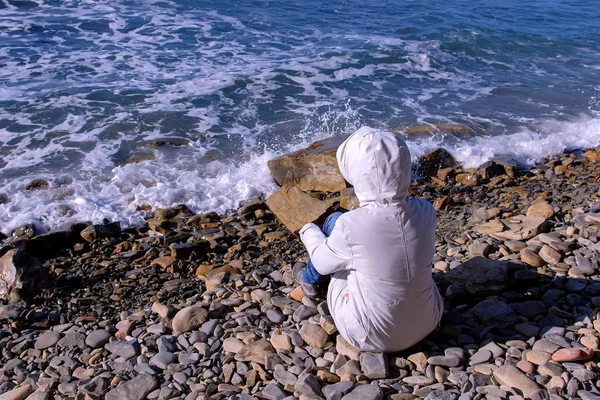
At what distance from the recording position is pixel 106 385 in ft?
12.0

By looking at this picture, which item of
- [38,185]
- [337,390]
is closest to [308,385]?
[337,390]

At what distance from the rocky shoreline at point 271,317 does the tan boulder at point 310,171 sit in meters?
0.84

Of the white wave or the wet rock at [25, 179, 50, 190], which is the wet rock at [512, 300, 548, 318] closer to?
the white wave

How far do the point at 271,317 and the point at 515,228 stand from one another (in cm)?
242

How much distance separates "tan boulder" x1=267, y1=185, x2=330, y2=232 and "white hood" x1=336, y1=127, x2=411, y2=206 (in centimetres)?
324

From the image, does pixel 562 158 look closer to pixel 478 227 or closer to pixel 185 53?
pixel 478 227

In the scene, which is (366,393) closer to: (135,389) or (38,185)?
(135,389)

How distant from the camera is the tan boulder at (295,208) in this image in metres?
6.48

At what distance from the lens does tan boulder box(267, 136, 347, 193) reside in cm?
754

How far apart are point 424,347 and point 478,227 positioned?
88.1 inches

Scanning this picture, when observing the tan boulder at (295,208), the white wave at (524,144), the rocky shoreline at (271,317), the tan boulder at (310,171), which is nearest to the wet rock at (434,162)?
the white wave at (524,144)

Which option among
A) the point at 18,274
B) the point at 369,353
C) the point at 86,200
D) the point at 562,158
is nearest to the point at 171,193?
the point at 86,200

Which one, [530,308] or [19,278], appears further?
[19,278]

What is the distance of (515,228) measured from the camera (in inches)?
209
